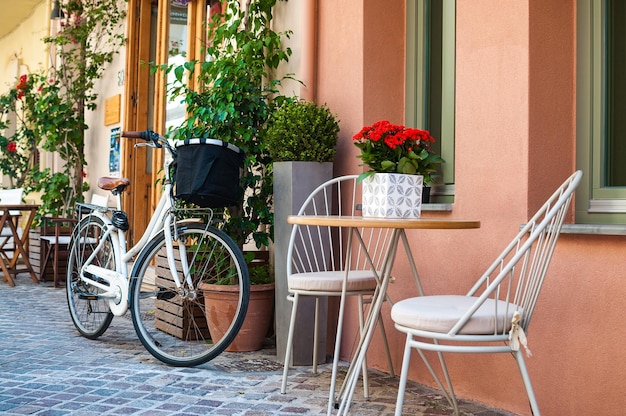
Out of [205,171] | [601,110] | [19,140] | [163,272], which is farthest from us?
[19,140]

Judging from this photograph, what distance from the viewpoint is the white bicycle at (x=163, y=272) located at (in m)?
4.10

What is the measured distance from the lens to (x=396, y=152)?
10.1 ft

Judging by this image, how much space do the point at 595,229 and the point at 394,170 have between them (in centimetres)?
79

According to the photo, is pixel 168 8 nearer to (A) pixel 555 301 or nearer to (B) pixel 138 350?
(B) pixel 138 350

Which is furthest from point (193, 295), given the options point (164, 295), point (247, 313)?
point (247, 313)

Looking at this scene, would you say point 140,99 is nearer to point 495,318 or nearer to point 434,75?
point 434,75

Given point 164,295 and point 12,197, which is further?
point 12,197

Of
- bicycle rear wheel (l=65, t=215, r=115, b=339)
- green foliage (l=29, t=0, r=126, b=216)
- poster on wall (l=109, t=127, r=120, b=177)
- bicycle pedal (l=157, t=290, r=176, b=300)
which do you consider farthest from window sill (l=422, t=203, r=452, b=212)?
green foliage (l=29, t=0, r=126, b=216)

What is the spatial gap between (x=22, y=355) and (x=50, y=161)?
22.6 feet

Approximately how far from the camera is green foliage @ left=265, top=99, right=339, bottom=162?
4.19m

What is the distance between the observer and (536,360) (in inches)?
122

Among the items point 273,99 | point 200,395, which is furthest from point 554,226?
point 273,99

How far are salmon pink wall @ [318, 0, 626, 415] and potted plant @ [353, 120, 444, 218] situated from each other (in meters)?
0.42

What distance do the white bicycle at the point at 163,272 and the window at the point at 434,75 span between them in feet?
3.45
